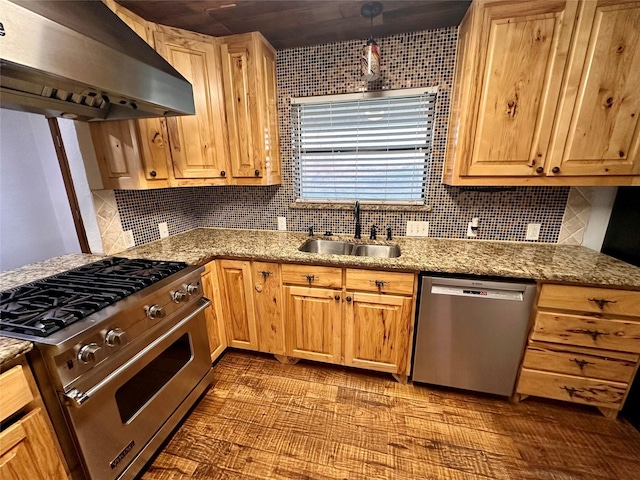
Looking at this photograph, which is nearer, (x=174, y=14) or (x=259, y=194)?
(x=174, y=14)

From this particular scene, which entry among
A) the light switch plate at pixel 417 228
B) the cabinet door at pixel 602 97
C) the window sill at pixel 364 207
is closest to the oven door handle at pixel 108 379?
the window sill at pixel 364 207

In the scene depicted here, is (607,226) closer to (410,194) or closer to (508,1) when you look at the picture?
(410,194)

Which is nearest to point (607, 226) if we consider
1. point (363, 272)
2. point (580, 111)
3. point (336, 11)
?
point (580, 111)

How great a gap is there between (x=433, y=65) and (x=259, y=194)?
1665 mm

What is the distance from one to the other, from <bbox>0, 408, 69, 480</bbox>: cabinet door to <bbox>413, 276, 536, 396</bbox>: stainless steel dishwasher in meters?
1.76

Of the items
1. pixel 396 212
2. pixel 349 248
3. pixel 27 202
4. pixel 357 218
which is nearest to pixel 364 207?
pixel 357 218

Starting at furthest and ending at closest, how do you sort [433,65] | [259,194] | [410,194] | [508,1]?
[259,194], [410,194], [433,65], [508,1]

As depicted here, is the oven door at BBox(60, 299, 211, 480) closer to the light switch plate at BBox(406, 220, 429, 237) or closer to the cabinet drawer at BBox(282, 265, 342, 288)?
the cabinet drawer at BBox(282, 265, 342, 288)

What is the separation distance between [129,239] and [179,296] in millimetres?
885

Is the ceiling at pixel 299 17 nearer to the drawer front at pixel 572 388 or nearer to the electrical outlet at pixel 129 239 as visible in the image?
the electrical outlet at pixel 129 239

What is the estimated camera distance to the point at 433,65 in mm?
1850

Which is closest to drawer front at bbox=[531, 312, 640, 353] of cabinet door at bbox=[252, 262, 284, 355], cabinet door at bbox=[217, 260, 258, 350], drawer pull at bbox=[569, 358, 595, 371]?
drawer pull at bbox=[569, 358, 595, 371]

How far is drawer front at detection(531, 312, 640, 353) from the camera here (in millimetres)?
1393

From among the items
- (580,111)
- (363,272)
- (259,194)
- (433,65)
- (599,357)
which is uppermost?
(433,65)
